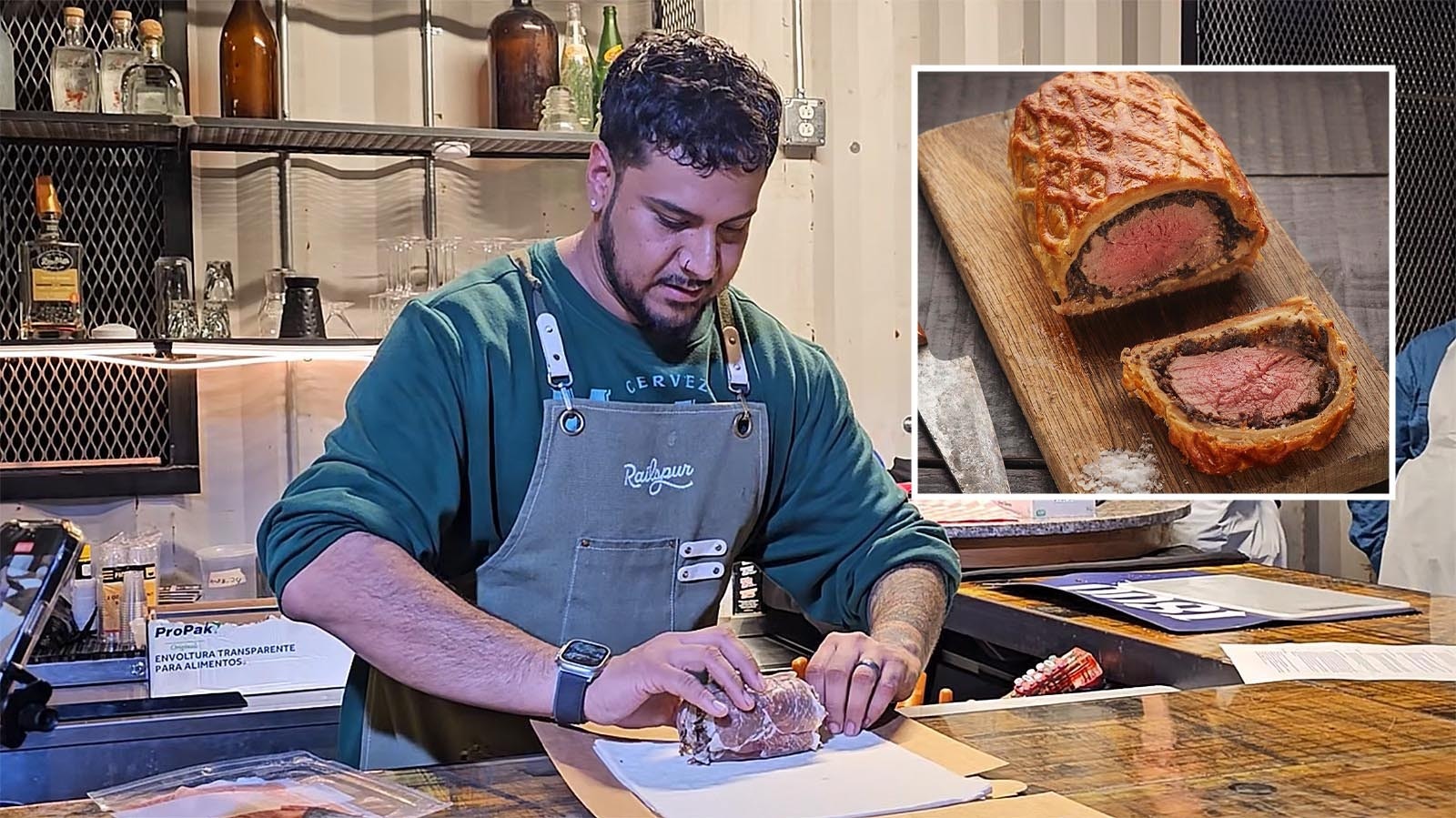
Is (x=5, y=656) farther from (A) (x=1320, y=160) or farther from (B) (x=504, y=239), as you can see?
(A) (x=1320, y=160)

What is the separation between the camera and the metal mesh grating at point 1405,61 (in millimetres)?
2666

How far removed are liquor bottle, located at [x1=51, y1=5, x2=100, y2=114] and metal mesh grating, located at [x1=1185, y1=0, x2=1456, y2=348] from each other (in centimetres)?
A: 234

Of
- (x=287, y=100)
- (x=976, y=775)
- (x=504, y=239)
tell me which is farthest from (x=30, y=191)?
(x=976, y=775)

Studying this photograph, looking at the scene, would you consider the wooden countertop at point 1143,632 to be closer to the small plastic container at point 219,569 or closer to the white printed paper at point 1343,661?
the white printed paper at point 1343,661

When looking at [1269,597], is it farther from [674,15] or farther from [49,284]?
[49,284]

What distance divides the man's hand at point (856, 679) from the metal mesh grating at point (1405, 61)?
62.9 inches

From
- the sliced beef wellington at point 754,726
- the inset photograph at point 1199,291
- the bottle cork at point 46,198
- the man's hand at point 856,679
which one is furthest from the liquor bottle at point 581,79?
the sliced beef wellington at point 754,726

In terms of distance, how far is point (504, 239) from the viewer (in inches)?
112

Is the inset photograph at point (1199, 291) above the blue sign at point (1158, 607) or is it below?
above

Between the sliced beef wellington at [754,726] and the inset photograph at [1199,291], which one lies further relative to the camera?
the inset photograph at [1199,291]

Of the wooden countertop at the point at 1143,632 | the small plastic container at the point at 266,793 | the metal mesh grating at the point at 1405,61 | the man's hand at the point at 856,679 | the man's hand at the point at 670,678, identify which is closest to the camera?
the small plastic container at the point at 266,793

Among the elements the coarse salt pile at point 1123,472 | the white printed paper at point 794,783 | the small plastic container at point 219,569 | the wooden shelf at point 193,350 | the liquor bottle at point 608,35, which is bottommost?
the small plastic container at point 219,569

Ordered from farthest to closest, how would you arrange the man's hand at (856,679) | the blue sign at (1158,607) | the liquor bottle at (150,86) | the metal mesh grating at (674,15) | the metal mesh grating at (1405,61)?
the metal mesh grating at (674,15) < the metal mesh grating at (1405,61) < the liquor bottle at (150,86) < the blue sign at (1158,607) < the man's hand at (856,679)

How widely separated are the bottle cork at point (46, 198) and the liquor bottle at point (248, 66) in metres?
0.34
